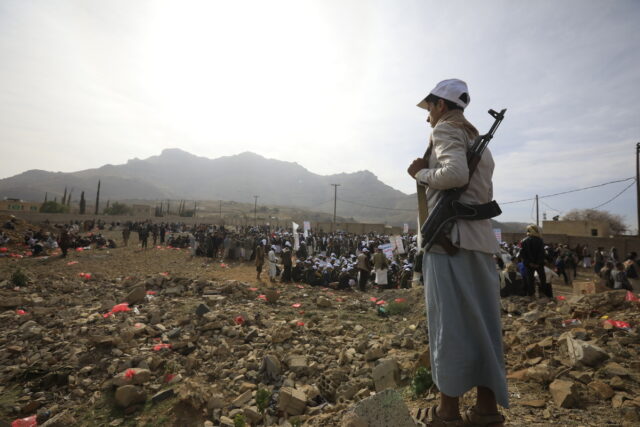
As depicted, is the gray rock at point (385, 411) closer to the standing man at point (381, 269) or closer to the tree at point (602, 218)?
the standing man at point (381, 269)

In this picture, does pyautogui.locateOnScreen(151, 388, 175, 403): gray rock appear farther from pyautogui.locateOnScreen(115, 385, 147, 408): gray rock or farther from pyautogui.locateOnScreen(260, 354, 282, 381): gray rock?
pyautogui.locateOnScreen(260, 354, 282, 381): gray rock

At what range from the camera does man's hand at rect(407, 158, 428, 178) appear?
1.95 metres

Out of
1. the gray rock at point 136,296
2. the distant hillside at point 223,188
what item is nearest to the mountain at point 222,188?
the distant hillside at point 223,188

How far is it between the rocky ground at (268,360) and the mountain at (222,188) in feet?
321

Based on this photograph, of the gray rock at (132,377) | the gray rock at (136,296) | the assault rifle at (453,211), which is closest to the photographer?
the assault rifle at (453,211)

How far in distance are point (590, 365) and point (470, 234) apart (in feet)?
7.79

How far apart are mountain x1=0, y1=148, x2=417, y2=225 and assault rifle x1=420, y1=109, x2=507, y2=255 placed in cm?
10238

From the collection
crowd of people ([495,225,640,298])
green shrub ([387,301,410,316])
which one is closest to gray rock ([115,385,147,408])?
green shrub ([387,301,410,316])

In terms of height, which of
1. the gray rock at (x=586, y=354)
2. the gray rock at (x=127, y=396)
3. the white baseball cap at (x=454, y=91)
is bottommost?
the gray rock at (x=127, y=396)

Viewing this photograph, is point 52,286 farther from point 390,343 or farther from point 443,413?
point 443,413

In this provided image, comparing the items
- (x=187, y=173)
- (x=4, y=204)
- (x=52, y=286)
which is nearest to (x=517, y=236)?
(x=52, y=286)

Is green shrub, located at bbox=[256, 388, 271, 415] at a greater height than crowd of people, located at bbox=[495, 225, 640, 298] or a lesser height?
lesser

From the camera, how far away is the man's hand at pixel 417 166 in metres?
1.95

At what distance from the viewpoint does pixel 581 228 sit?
2664 centimetres
